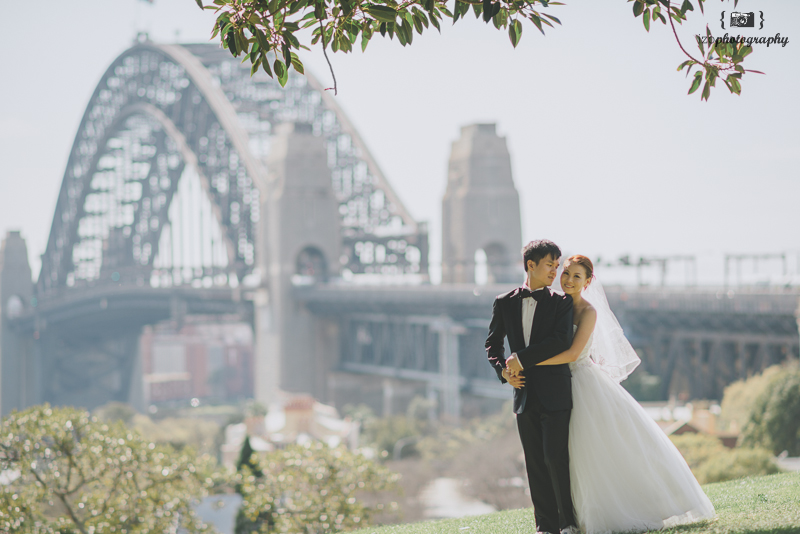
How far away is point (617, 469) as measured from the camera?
692 centimetres

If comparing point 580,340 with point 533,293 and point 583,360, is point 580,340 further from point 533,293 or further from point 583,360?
point 533,293

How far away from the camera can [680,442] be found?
26844 mm

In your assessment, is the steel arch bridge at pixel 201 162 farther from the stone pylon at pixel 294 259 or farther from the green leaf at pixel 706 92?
the green leaf at pixel 706 92

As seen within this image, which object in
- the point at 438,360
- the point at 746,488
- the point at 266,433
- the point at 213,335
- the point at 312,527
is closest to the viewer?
the point at 746,488

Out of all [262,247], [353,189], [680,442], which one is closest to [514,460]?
[680,442]

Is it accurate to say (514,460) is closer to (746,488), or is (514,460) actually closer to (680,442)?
(680,442)

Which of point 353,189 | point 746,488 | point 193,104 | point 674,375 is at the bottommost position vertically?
point 674,375

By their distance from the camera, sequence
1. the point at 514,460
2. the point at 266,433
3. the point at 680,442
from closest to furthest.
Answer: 1. the point at 680,442
2. the point at 514,460
3. the point at 266,433

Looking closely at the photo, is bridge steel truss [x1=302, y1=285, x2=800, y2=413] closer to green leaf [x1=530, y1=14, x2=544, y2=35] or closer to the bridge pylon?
green leaf [x1=530, y1=14, x2=544, y2=35]

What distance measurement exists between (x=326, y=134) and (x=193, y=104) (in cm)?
1129

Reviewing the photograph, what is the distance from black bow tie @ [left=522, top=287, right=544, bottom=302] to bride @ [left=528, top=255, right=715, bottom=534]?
0.93 feet

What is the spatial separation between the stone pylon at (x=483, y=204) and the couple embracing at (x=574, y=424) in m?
52.1

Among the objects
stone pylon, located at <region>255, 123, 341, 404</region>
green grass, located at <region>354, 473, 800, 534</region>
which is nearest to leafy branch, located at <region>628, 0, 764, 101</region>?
green grass, located at <region>354, 473, 800, 534</region>

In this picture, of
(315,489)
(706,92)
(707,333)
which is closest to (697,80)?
(706,92)
